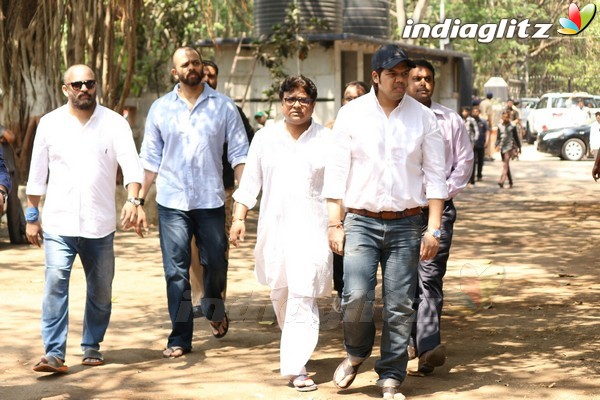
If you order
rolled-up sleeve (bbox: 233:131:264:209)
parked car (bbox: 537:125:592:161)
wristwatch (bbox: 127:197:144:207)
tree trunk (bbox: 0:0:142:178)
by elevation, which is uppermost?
tree trunk (bbox: 0:0:142:178)

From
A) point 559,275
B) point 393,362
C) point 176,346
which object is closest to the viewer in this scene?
point 393,362

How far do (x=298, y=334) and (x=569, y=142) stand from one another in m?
28.3

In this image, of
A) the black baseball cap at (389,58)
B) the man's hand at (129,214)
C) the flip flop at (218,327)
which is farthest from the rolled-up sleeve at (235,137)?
the black baseball cap at (389,58)

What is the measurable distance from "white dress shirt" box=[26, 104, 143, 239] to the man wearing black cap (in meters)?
1.61

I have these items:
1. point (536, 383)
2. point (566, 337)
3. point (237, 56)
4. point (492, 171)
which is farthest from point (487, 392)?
point (492, 171)

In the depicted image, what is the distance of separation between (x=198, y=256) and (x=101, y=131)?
1.81 m

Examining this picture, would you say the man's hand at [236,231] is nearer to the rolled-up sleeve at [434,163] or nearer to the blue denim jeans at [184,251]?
the blue denim jeans at [184,251]

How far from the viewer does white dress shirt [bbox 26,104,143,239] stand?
24.3 ft

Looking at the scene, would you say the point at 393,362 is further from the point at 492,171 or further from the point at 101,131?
the point at 492,171

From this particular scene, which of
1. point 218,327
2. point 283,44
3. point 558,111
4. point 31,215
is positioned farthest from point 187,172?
point 558,111

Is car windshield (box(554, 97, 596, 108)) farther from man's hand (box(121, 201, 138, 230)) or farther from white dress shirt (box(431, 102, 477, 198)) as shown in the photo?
man's hand (box(121, 201, 138, 230))

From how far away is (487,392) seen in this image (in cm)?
676

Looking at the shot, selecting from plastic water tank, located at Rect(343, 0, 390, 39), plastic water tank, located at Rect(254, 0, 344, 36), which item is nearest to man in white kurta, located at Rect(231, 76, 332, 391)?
plastic water tank, located at Rect(254, 0, 344, 36)

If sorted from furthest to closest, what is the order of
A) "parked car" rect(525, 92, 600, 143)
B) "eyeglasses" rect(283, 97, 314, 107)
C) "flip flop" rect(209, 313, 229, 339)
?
1. "parked car" rect(525, 92, 600, 143)
2. "flip flop" rect(209, 313, 229, 339)
3. "eyeglasses" rect(283, 97, 314, 107)
